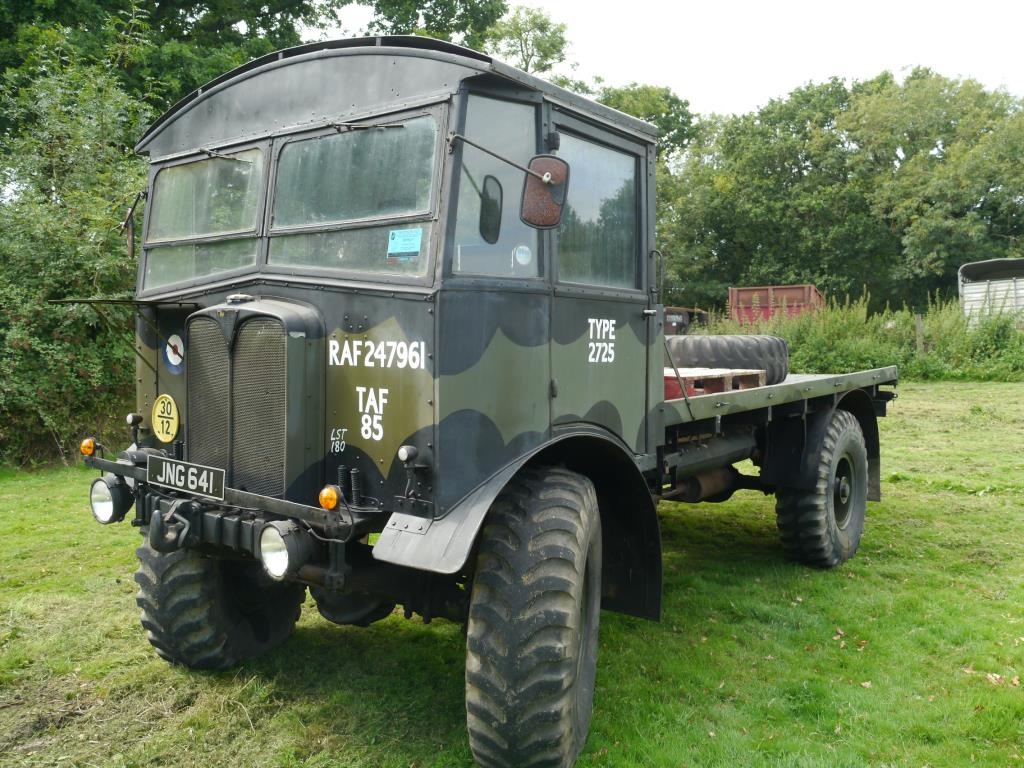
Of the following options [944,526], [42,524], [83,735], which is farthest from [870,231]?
[83,735]

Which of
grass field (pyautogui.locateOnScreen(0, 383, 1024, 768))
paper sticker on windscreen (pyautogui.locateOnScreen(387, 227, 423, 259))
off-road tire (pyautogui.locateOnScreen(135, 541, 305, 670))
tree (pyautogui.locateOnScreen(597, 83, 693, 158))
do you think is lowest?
grass field (pyautogui.locateOnScreen(0, 383, 1024, 768))

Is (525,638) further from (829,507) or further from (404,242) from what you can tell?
(829,507)

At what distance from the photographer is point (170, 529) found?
3.53 meters

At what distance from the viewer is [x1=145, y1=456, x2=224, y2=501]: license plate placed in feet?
11.5

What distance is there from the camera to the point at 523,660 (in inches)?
125

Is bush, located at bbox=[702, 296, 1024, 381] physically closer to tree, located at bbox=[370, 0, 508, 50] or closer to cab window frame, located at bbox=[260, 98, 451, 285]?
tree, located at bbox=[370, 0, 508, 50]

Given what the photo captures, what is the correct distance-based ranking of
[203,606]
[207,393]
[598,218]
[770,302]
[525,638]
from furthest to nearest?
1. [770,302]
2. [203,606]
3. [598,218]
4. [207,393]
5. [525,638]

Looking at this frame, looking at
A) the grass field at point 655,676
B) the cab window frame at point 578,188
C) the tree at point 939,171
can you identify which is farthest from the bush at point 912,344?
the cab window frame at point 578,188

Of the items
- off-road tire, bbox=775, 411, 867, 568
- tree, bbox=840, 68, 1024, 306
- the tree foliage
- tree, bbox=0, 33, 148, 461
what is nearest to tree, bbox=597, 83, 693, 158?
the tree foliage

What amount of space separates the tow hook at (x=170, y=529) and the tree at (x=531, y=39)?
29010 mm

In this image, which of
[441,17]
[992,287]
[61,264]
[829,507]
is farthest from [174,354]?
[992,287]

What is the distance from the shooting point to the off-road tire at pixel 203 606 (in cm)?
418

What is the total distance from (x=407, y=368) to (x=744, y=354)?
3.66 m

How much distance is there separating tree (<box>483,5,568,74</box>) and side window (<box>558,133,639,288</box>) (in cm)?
2770
